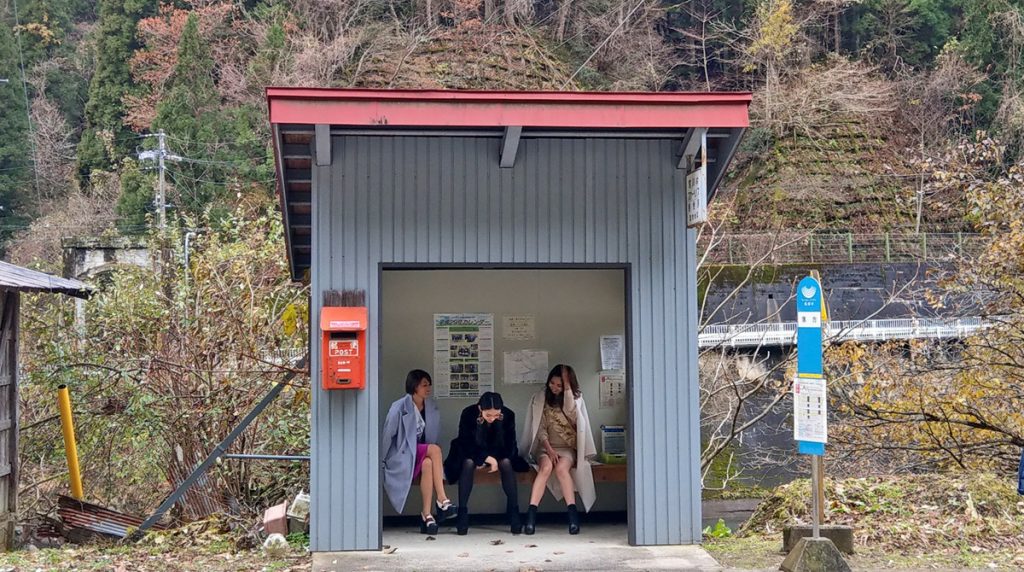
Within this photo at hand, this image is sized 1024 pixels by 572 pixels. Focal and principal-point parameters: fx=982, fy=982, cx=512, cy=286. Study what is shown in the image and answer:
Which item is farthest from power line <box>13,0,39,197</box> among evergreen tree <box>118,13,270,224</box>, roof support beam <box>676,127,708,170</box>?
roof support beam <box>676,127,708,170</box>

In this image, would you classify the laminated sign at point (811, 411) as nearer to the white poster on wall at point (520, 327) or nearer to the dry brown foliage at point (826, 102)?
A: the white poster on wall at point (520, 327)

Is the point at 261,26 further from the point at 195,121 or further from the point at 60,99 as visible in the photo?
the point at 60,99

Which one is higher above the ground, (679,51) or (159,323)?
(679,51)

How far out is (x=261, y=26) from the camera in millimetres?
34781

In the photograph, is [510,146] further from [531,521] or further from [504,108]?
[531,521]

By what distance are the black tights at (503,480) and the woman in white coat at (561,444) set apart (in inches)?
6.2

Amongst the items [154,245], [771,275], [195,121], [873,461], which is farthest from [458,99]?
[195,121]

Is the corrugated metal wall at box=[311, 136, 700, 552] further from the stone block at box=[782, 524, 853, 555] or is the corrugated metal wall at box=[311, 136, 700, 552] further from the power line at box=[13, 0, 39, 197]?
the power line at box=[13, 0, 39, 197]

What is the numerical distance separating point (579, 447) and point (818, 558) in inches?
92.2

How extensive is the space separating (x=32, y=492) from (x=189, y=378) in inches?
103

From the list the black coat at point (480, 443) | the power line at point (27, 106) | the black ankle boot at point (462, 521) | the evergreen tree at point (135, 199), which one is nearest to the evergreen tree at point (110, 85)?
the power line at point (27, 106)

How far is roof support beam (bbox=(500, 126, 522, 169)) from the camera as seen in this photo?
21.3ft

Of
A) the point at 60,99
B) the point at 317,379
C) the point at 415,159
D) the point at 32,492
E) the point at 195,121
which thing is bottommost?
the point at 32,492

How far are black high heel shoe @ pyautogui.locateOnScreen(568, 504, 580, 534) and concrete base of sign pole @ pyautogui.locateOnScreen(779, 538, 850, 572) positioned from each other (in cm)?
196
